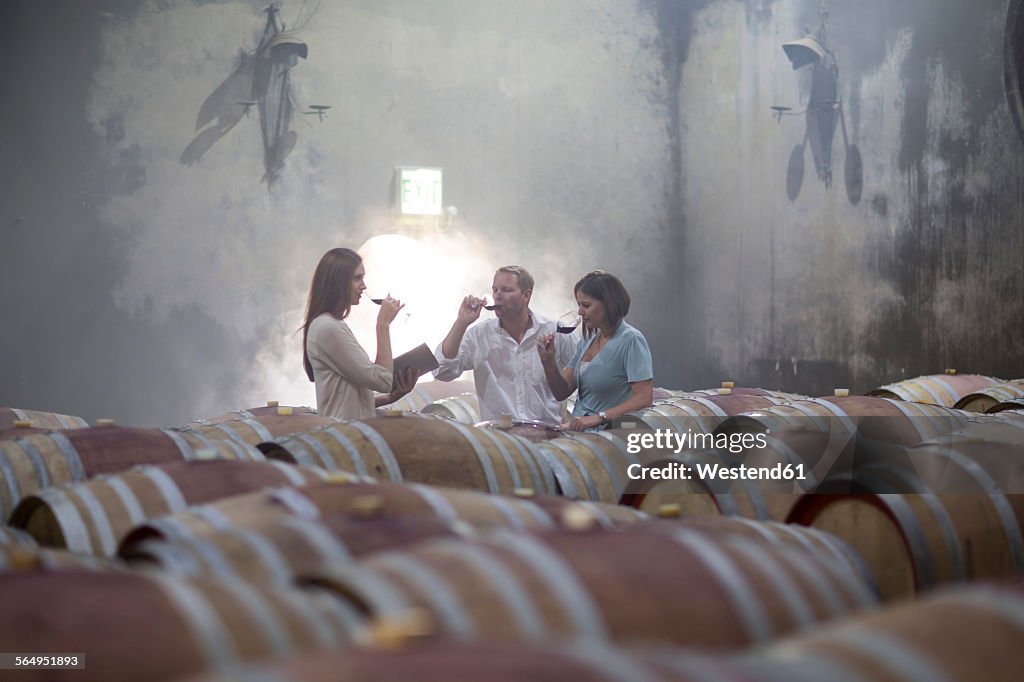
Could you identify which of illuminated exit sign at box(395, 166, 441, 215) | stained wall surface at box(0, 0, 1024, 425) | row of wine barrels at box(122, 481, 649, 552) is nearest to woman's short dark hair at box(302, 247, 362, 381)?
row of wine barrels at box(122, 481, 649, 552)

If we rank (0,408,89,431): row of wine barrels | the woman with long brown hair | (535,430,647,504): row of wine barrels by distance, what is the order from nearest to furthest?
(535,430,647,504): row of wine barrels
the woman with long brown hair
(0,408,89,431): row of wine barrels

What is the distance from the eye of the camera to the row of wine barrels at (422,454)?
3.22 meters

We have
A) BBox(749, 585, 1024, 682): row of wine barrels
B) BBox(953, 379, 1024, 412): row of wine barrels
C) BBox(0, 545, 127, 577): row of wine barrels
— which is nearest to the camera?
BBox(749, 585, 1024, 682): row of wine barrels

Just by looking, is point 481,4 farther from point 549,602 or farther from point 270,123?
point 549,602

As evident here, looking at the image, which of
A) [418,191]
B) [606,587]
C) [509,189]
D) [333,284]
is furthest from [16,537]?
[509,189]

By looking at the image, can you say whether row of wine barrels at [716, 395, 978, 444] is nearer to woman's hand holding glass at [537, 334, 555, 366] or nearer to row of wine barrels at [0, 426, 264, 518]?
woman's hand holding glass at [537, 334, 555, 366]


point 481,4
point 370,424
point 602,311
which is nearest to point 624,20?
point 481,4

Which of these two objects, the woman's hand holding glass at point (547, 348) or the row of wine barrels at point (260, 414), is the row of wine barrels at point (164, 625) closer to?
the row of wine barrels at point (260, 414)

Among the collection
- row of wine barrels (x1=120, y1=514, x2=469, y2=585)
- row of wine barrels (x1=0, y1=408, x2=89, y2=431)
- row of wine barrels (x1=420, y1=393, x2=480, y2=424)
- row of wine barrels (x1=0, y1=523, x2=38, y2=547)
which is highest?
row of wine barrels (x1=120, y1=514, x2=469, y2=585)

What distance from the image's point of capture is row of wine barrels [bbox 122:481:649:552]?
1978mm

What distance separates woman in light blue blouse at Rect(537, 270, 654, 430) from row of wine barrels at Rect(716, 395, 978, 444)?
0.50m

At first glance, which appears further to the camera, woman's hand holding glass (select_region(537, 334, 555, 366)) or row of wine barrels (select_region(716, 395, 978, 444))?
woman's hand holding glass (select_region(537, 334, 555, 366))

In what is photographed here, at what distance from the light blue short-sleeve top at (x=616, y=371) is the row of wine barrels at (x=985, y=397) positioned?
1.86m

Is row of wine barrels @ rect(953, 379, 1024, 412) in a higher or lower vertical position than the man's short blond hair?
lower
